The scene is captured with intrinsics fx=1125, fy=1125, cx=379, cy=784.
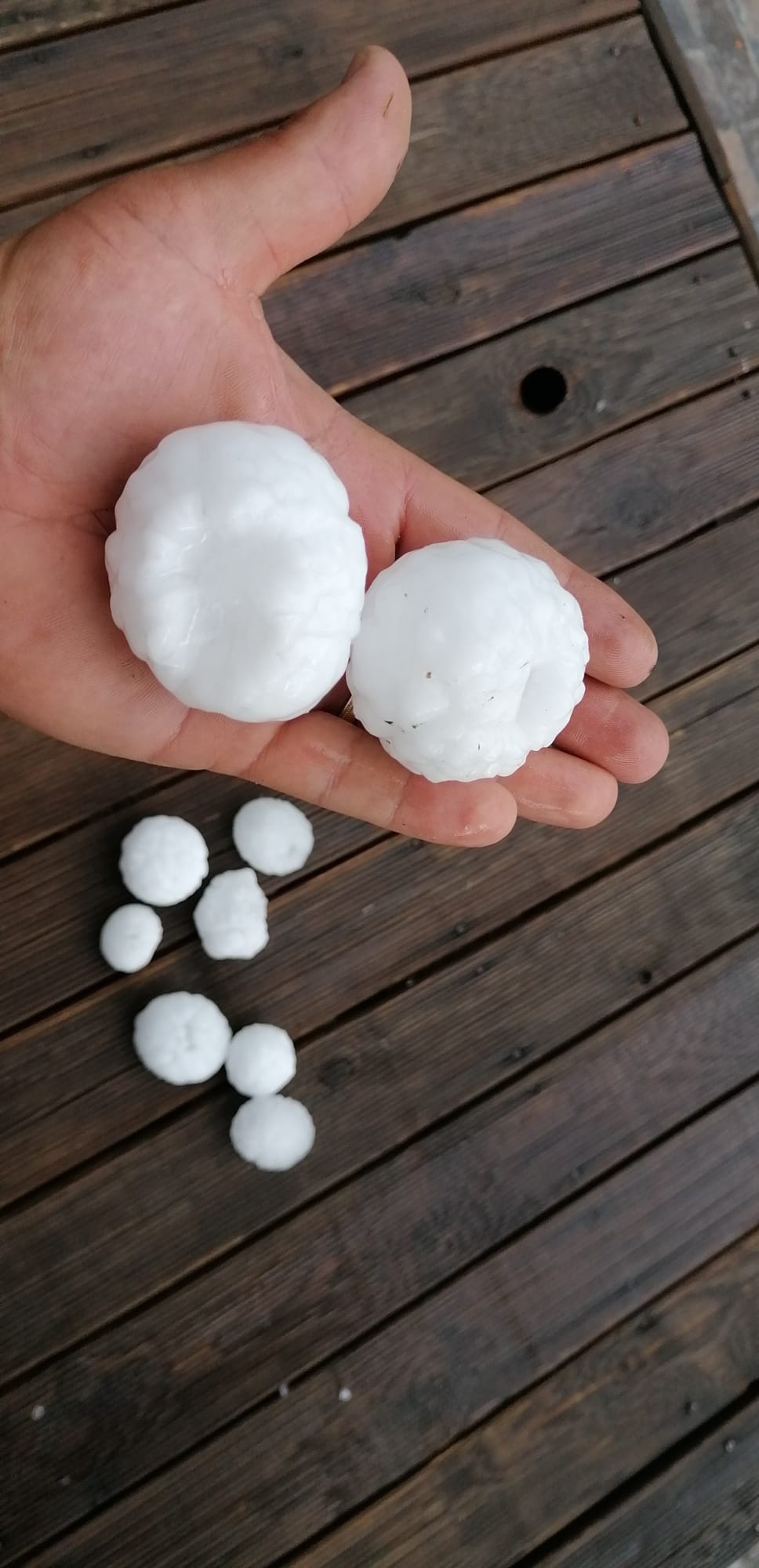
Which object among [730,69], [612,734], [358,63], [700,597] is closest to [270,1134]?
[612,734]

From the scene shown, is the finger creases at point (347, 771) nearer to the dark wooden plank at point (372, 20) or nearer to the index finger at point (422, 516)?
the index finger at point (422, 516)

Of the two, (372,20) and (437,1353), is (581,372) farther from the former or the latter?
(437,1353)

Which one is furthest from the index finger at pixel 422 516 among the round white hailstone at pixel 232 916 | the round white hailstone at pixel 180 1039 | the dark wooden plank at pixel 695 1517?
the dark wooden plank at pixel 695 1517

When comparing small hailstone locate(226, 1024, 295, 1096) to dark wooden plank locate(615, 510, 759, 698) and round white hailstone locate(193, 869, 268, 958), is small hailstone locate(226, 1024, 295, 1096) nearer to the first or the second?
round white hailstone locate(193, 869, 268, 958)

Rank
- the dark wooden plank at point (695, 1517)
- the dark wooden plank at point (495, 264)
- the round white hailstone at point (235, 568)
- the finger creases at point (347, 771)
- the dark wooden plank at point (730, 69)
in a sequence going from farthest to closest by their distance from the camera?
1. the dark wooden plank at point (730, 69)
2. the dark wooden plank at point (495, 264)
3. the dark wooden plank at point (695, 1517)
4. the finger creases at point (347, 771)
5. the round white hailstone at point (235, 568)

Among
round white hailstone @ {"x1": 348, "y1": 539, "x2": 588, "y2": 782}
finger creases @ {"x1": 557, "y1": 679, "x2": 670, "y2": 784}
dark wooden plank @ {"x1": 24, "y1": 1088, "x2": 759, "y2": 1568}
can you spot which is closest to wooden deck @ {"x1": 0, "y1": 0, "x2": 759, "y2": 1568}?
dark wooden plank @ {"x1": 24, "y1": 1088, "x2": 759, "y2": 1568}
